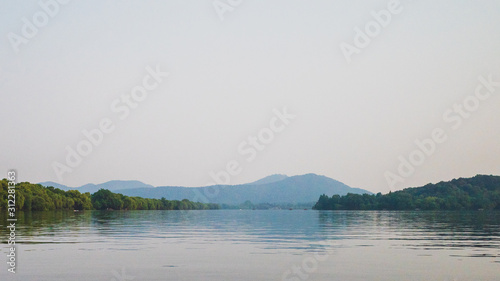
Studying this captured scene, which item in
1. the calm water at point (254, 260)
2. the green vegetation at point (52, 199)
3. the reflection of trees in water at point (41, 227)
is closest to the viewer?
the calm water at point (254, 260)

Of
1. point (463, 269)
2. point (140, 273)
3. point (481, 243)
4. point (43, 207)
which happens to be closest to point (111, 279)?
point (140, 273)

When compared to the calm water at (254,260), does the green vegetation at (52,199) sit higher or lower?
higher

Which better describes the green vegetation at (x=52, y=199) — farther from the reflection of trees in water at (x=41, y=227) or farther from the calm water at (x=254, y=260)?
the calm water at (x=254, y=260)

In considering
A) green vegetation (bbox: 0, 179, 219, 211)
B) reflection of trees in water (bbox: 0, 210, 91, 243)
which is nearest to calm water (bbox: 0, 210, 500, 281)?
reflection of trees in water (bbox: 0, 210, 91, 243)

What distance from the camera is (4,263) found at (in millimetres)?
23141

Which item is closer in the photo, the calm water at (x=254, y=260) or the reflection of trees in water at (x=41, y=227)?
the calm water at (x=254, y=260)

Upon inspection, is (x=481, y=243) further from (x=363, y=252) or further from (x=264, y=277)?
(x=264, y=277)

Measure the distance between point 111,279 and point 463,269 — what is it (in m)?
14.0

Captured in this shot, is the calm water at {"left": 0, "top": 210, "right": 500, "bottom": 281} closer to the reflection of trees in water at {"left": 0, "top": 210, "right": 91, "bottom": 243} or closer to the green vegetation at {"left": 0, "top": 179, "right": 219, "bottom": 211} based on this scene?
the reflection of trees in water at {"left": 0, "top": 210, "right": 91, "bottom": 243}

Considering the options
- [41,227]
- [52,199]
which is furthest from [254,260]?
[52,199]

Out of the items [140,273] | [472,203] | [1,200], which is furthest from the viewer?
[472,203]

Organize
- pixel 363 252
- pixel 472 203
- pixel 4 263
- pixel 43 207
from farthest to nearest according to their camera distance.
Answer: pixel 472 203
pixel 43 207
pixel 363 252
pixel 4 263

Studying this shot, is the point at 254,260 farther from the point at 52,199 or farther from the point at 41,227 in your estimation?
the point at 52,199

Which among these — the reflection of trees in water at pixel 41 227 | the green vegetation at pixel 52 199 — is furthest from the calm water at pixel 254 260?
the green vegetation at pixel 52 199
